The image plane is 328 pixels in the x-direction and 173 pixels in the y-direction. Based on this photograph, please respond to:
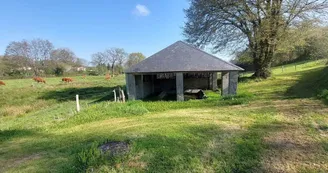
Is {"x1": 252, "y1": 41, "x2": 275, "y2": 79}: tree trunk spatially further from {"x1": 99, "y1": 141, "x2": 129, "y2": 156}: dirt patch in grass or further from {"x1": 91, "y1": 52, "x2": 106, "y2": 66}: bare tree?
{"x1": 91, "y1": 52, "x2": 106, "y2": 66}: bare tree

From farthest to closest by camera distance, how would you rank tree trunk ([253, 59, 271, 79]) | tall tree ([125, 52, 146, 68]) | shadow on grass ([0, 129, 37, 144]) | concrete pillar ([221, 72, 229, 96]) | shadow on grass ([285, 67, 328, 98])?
tall tree ([125, 52, 146, 68]), tree trunk ([253, 59, 271, 79]), concrete pillar ([221, 72, 229, 96]), shadow on grass ([285, 67, 328, 98]), shadow on grass ([0, 129, 37, 144])

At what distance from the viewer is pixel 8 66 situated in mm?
40875

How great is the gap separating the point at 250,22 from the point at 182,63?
9.36 meters

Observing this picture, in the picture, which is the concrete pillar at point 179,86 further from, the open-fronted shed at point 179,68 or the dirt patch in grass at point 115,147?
the dirt patch in grass at point 115,147

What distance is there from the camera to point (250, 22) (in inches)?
681

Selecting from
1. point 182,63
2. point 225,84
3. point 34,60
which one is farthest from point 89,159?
point 34,60

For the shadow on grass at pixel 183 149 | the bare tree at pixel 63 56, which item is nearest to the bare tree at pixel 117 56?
the bare tree at pixel 63 56

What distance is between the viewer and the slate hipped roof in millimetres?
11664

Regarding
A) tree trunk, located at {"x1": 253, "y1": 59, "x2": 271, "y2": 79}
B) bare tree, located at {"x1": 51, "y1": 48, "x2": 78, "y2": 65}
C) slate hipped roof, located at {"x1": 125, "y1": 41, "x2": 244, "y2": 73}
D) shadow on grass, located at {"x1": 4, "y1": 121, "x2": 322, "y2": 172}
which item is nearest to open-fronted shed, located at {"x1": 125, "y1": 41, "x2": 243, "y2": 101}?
slate hipped roof, located at {"x1": 125, "y1": 41, "x2": 244, "y2": 73}

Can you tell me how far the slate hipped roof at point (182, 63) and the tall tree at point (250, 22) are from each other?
615 centimetres

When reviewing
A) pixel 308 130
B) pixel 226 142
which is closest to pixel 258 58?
pixel 308 130

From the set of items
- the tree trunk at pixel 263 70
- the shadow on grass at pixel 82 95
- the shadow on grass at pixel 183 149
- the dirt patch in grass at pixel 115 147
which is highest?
the tree trunk at pixel 263 70

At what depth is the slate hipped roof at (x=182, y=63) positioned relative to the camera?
38.3 ft

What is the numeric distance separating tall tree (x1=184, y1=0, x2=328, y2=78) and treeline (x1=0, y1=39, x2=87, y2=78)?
126 feet
